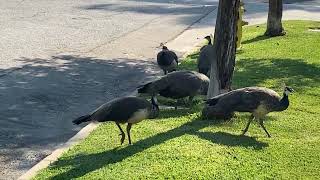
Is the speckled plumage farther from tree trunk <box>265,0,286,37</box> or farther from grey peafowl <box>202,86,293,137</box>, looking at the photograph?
tree trunk <box>265,0,286,37</box>

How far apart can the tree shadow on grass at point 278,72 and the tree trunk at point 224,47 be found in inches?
70.9

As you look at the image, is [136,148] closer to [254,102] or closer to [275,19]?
[254,102]

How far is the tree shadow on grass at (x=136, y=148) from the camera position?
23.3 ft

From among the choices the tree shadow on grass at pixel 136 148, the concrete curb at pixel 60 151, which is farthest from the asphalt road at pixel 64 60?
the tree shadow on grass at pixel 136 148

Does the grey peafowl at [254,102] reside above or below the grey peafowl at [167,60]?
above

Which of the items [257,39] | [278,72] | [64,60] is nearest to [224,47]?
[278,72]

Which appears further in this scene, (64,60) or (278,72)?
(64,60)

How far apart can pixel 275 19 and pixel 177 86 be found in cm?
932

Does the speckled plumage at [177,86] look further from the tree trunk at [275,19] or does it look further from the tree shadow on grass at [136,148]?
the tree trunk at [275,19]

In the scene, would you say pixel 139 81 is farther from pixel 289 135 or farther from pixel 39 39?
pixel 39 39

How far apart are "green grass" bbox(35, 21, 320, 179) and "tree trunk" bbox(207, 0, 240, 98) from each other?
61 cm

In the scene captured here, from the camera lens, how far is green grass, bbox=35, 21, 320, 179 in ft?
22.8

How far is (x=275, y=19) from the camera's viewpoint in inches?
707

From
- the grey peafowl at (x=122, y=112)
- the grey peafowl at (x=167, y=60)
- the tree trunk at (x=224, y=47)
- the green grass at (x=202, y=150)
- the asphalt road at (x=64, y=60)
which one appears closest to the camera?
the green grass at (x=202, y=150)
